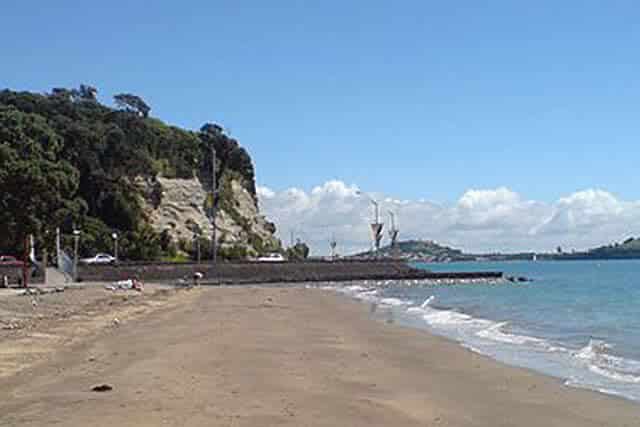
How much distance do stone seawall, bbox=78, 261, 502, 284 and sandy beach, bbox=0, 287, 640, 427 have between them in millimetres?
52015

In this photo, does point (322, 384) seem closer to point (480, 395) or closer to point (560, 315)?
point (480, 395)

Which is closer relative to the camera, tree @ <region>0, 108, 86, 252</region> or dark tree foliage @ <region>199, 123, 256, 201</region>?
tree @ <region>0, 108, 86, 252</region>

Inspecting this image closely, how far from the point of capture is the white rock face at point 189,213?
11225 cm

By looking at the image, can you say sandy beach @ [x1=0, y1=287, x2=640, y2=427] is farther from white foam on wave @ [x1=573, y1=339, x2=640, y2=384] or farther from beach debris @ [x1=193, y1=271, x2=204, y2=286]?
beach debris @ [x1=193, y1=271, x2=204, y2=286]

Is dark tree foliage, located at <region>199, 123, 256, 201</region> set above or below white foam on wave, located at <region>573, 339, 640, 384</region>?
above

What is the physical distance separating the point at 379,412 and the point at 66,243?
82.4 m

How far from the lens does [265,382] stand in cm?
1617

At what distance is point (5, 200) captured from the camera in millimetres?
58812

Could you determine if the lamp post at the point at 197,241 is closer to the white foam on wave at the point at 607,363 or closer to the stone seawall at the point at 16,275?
the stone seawall at the point at 16,275

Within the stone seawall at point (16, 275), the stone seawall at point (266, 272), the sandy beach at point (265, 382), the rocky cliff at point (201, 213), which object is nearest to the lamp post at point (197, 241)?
the rocky cliff at point (201, 213)

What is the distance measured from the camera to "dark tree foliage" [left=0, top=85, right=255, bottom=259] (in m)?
59.7

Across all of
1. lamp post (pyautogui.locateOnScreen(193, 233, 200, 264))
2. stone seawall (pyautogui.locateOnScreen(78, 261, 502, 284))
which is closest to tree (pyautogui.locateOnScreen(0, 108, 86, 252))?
stone seawall (pyautogui.locateOnScreen(78, 261, 502, 284))

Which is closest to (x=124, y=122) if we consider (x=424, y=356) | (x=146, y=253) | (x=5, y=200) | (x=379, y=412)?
(x=146, y=253)

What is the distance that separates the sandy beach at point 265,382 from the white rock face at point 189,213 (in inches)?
3274
